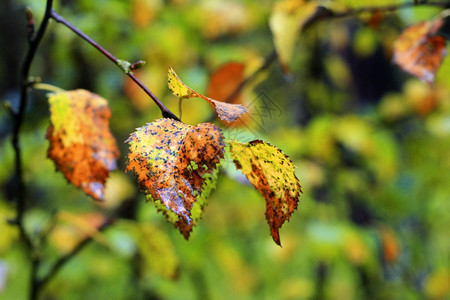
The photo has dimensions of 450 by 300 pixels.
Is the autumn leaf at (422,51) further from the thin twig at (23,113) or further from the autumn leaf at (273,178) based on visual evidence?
the thin twig at (23,113)

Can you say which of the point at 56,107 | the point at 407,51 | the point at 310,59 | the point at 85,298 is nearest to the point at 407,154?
the point at 310,59

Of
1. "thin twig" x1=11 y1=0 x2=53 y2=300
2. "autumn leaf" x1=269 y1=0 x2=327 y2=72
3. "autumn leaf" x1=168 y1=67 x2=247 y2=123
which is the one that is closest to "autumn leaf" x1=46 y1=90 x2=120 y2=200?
"thin twig" x1=11 y1=0 x2=53 y2=300

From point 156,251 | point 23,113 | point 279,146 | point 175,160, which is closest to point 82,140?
point 23,113

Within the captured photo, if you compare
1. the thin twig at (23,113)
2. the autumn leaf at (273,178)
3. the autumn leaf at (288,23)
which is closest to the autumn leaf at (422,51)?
the autumn leaf at (288,23)

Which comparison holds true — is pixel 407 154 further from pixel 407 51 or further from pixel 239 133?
pixel 239 133

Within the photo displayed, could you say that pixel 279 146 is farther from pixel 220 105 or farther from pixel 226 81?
pixel 220 105
